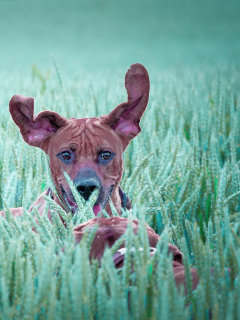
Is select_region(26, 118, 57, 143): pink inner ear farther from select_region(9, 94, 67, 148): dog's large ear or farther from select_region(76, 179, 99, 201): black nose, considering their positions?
select_region(76, 179, 99, 201): black nose

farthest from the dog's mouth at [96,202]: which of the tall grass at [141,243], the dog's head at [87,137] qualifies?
the tall grass at [141,243]

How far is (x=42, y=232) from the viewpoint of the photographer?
4.68 feet

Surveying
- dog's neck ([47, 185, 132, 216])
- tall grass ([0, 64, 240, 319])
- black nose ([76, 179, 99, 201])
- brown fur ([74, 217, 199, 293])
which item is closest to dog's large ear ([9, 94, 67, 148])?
tall grass ([0, 64, 240, 319])

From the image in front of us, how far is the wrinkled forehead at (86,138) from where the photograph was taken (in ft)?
7.12

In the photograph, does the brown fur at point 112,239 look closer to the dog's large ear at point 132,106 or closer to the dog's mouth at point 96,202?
the dog's mouth at point 96,202

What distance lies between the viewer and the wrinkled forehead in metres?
2.17

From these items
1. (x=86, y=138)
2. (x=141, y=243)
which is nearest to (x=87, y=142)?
(x=86, y=138)

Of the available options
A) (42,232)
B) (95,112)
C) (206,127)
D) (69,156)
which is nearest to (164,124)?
(206,127)

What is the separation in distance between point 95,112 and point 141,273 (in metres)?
2.67

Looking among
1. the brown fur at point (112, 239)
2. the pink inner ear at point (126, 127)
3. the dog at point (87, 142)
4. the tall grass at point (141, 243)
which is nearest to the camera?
the tall grass at point (141, 243)

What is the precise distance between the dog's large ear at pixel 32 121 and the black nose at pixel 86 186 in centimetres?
42

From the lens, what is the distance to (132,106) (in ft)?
7.45

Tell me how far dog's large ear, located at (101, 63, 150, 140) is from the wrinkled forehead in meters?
0.05

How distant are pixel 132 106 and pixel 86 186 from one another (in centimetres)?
54
